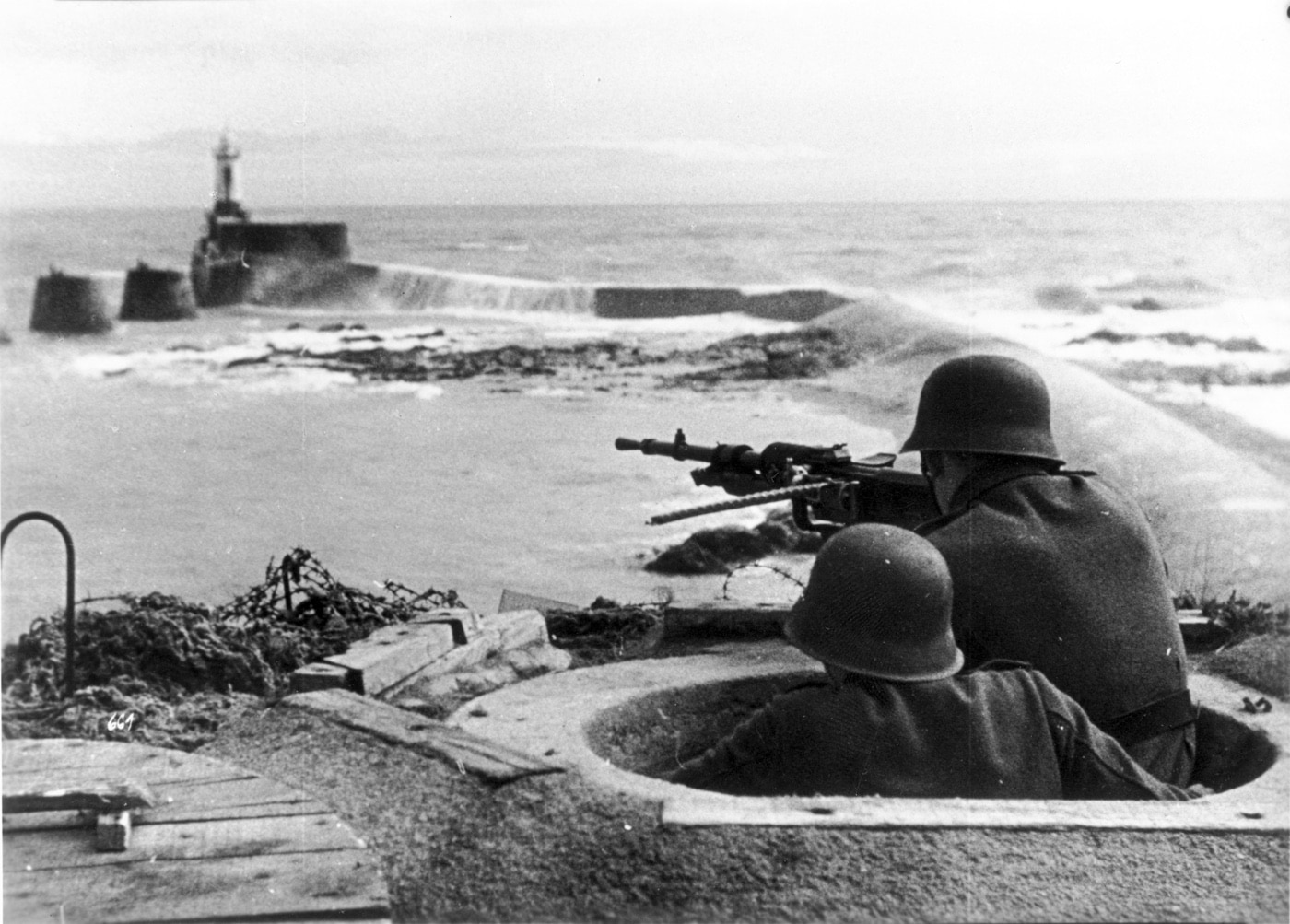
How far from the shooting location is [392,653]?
4.95 meters

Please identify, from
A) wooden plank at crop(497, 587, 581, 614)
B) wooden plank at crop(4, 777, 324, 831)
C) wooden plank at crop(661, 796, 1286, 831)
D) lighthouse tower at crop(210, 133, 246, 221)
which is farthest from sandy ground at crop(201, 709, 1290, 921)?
wooden plank at crop(497, 587, 581, 614)

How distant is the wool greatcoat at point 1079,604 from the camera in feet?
13.5

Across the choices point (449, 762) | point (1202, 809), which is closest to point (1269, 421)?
point (1202, 809)

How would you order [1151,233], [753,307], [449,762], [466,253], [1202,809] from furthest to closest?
[1151,233] → [753,307] → [466,253] → [449,762] → [1202,809]

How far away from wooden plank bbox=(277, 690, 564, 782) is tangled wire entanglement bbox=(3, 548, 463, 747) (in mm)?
569

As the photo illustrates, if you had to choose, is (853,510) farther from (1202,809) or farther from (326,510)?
(326,510)

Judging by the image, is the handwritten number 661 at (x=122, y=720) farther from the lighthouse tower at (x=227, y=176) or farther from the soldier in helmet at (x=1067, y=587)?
the soldier in helmet at (x=1067, y=587)

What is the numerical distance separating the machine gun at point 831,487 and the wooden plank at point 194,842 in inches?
93.6

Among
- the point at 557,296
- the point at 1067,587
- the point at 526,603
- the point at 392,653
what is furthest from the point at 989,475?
the point at 557,296

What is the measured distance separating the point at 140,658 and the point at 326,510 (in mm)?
2188

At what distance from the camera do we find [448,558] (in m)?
7.57

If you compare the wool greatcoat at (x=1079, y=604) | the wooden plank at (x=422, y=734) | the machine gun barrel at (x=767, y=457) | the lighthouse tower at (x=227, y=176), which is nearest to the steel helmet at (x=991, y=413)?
the wool greatcoat at (x=1079, y=604)

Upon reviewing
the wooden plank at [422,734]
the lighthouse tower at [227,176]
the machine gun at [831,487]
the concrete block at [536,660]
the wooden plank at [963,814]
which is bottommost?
the concrete block at [536,660]

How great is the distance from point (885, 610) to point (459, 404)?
13.9ft
